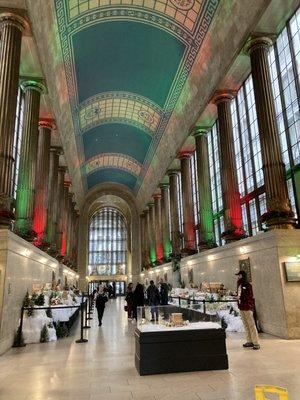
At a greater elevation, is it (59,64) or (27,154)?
(59,64)

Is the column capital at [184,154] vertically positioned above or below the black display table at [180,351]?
above

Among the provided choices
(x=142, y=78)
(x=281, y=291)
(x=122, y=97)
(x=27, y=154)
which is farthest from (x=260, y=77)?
(x=122, y=97)

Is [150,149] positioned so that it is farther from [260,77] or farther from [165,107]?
[260,77]

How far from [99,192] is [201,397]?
1396 inches

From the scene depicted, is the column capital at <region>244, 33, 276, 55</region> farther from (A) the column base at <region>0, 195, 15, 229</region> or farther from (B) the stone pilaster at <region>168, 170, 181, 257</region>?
(B) the stone pilaster at <region>168, 170, 181, 257</region>

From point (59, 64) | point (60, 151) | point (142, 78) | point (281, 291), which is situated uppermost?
point (142, 78)

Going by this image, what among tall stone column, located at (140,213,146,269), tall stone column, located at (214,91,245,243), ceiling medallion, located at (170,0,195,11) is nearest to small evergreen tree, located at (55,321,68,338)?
tall stone column, located at (214,91,245,243)

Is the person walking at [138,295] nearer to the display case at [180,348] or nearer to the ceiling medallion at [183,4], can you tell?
the display case at [180,348]

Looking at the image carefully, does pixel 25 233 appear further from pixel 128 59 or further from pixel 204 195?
pixel 128 59

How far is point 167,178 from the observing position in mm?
27031

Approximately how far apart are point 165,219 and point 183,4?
1655 cm

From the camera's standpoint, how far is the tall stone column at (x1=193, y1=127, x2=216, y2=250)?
1719 cm

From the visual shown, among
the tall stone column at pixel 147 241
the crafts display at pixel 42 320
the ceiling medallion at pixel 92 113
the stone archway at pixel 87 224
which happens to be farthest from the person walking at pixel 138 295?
the stone archway at pixel 87 224

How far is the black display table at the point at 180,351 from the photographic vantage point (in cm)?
553
